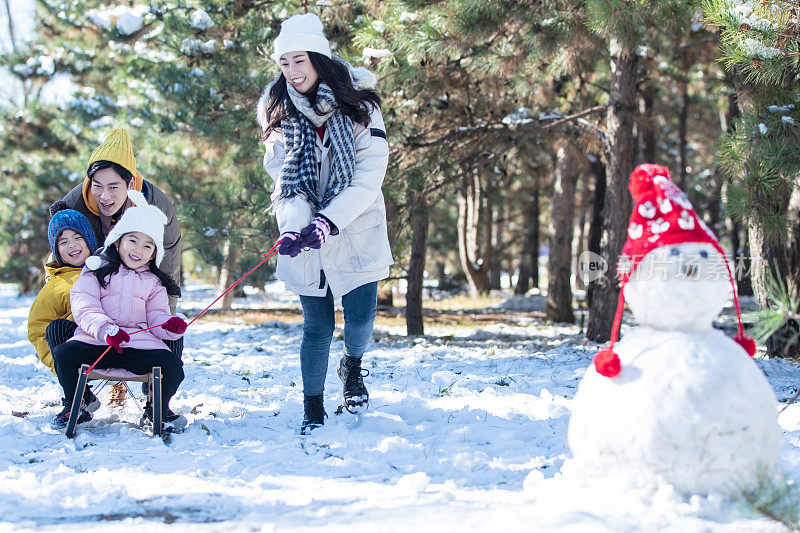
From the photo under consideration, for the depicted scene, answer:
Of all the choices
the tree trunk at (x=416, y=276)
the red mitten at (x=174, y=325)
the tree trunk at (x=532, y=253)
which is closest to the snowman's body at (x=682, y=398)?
the red mitten at (x=174, y=325)

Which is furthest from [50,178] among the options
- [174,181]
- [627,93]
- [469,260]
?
[627,93]

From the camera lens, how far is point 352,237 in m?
3.09

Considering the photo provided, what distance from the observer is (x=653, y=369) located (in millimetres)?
2068

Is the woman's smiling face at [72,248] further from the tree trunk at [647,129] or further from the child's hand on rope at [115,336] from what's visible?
the tree trunk at [647,129]

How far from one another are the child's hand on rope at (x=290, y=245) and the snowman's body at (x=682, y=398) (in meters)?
1.28

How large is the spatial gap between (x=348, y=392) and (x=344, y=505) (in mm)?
1237

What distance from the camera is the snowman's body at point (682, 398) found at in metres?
2.00

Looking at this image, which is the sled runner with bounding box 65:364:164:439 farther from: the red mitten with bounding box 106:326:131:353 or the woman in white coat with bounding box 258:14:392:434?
the woman in white coat with bounding box 258:14:392:434

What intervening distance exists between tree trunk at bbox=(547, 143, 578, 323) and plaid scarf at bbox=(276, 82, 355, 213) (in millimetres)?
6675

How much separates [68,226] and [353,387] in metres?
1.71

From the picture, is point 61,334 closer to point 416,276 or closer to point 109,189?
point 109,189

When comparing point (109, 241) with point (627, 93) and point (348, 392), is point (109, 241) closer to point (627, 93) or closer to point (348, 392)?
point (348, 392)

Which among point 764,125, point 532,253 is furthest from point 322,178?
point 532,253

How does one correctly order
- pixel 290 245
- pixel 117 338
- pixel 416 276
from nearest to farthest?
pixel 290 245 < pixel 117 338 < pixel 416 276
